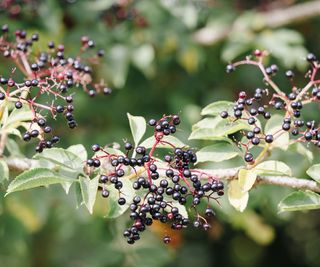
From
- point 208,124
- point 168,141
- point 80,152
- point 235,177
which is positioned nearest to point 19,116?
point 80,152

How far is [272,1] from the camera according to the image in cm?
530

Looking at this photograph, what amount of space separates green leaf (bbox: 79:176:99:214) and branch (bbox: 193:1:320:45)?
2.58 meters

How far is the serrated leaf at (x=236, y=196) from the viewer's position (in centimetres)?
252

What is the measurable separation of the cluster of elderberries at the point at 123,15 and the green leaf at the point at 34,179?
230 centimetres

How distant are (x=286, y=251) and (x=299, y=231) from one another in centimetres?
29

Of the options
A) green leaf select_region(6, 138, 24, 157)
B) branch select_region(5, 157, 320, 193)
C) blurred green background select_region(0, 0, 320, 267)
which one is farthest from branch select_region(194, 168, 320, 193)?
blurred green background select_region(0, 0, 320, 267)

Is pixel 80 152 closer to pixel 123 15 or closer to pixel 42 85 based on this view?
pixel 42 85

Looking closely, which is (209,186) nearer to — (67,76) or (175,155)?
(175,155)

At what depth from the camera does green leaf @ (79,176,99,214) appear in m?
2.30

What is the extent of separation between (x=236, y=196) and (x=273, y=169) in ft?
0.71

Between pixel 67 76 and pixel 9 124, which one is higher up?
pixel 67 76

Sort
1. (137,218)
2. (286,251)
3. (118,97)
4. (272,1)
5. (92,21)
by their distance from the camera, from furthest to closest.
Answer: (286,251), (272,1), (118,97), (92,21), (137,218)

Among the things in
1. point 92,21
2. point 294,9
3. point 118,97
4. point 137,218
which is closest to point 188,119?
point 118,97

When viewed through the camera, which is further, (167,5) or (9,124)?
(167,5)
